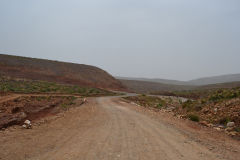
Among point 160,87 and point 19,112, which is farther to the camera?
point 160,87

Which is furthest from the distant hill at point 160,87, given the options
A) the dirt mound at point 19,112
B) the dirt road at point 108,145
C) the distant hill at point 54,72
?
the dirt road at point 108,145

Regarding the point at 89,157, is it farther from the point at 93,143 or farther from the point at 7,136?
the point at 7,136

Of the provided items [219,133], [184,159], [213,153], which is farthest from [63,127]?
[219,133]

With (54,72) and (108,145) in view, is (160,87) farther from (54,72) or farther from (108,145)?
(108,145)

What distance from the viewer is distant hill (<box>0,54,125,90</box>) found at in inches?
1809

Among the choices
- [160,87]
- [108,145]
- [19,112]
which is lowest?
[160,87]

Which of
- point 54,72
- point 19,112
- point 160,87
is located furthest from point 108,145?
point 160,87

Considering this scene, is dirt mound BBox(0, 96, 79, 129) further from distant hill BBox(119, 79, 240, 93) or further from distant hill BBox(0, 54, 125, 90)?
distant hill BBox(119, 79, 240, 93)

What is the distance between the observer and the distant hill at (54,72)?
45.9 metres

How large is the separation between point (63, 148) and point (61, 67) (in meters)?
56.9

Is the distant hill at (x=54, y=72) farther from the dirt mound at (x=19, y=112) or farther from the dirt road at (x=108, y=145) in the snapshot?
the dirt road at (x=108, y=145)

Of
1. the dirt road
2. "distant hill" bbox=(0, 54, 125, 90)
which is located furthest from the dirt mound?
"distant hill" bbox=(0, 54, 125, 90)

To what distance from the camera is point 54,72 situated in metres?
53.2

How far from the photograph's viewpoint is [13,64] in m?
48.8
